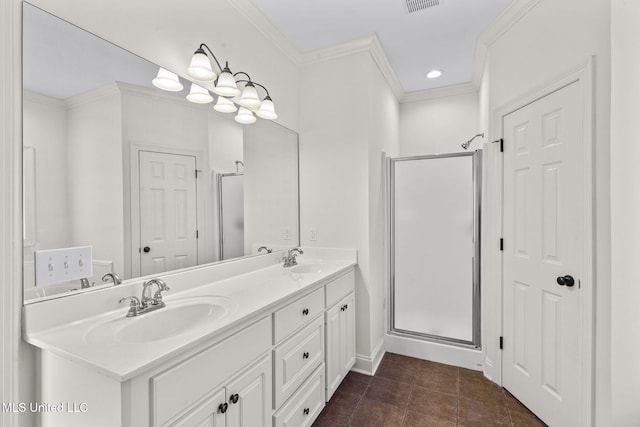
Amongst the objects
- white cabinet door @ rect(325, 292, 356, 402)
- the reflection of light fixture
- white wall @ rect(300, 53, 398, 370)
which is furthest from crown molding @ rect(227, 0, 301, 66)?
white cabinet door @ rect(325, 292, 356, 402)

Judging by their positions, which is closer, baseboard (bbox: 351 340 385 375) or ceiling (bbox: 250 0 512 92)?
ceiling (bbox: 250 0 512 92)

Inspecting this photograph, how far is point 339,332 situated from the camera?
2047 mm

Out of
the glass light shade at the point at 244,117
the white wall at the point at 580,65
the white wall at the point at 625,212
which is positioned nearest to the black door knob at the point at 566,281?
the white wall at the point at 580,65

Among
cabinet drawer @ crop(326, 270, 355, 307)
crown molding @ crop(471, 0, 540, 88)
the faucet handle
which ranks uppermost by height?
crown molding @ crop(471, 0, 540, 88)

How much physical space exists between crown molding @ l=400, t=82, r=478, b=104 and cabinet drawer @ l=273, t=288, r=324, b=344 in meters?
2.72

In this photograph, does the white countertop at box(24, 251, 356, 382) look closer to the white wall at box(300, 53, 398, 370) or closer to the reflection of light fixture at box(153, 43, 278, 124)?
the white wall at box(300, 53, 398, 370)

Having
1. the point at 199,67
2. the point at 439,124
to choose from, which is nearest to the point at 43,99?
the point at 199,67

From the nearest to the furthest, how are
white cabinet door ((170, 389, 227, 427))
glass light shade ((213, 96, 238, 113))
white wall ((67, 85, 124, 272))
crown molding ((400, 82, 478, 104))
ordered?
white cabinet door ((170, 389, 227, 427))
white wall ((67, 85, 124, 272))
glass light shade ((213, 96, 238, 113))
crown molding ((400, 82, 478, 104))

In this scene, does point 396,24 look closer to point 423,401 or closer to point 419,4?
point 419,4

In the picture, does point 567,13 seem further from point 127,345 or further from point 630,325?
point 127,345

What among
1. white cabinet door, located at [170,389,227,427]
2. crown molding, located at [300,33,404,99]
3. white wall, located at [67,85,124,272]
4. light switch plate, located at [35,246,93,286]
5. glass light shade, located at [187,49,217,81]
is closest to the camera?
white cabinet door, located at [170,389,227,427]

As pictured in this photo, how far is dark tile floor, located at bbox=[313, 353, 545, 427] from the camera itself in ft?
6.00

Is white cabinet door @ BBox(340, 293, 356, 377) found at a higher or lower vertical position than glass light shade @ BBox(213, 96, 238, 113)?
lower

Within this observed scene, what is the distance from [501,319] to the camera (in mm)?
2176
